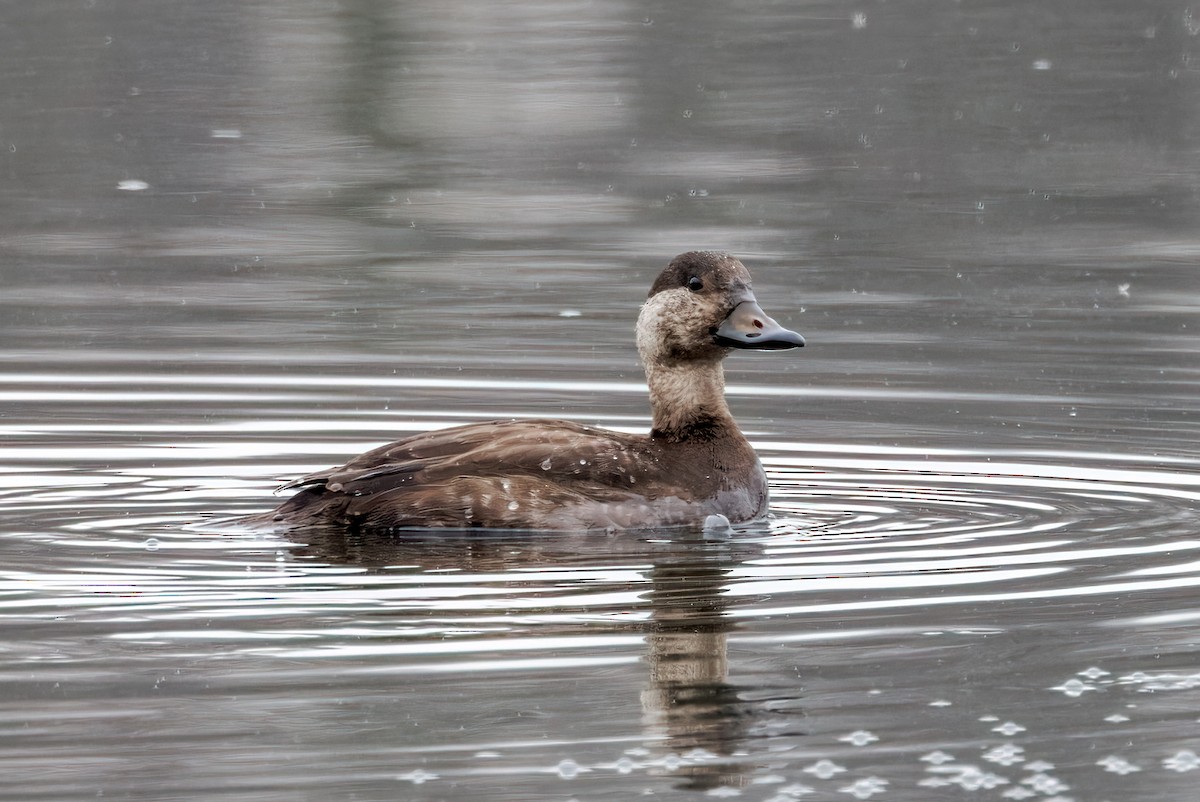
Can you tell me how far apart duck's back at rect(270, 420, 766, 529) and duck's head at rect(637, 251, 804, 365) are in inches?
27.2

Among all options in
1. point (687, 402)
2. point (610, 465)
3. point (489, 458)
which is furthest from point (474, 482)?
point (687, 402)

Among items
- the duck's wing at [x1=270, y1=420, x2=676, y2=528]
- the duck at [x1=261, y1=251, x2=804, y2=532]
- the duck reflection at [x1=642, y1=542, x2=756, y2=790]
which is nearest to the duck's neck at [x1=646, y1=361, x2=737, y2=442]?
the duck at [x1=261, y1=251, x2=804, y2=532]

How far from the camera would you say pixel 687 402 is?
31.6 ft

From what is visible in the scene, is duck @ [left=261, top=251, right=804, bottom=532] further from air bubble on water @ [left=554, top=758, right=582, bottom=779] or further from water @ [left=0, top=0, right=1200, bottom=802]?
air bubble on water @ [left=554, top=758, right=582, bottom=779]

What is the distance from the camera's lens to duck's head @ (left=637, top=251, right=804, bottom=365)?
946cm

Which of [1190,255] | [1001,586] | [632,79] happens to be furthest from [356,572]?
[632,79]

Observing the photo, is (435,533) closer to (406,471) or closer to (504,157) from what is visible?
(406,471)

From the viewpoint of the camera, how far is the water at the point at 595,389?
6055 mm

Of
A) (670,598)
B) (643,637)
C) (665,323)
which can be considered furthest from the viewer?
A: (665,323)

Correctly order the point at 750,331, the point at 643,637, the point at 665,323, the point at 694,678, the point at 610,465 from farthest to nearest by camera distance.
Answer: the point at 665,323 < the point at 750,331 < the point at 610,465 < the point at 643,637 < the point at 694,678

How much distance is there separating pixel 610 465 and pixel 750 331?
94 centimetres

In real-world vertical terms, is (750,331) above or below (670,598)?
above

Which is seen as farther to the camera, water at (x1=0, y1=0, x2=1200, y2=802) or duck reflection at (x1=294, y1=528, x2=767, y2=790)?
water at (x1=0, y1=0, x2=1200, y2=802)

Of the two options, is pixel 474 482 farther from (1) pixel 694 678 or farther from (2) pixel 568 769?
(2) pixel 568 769
